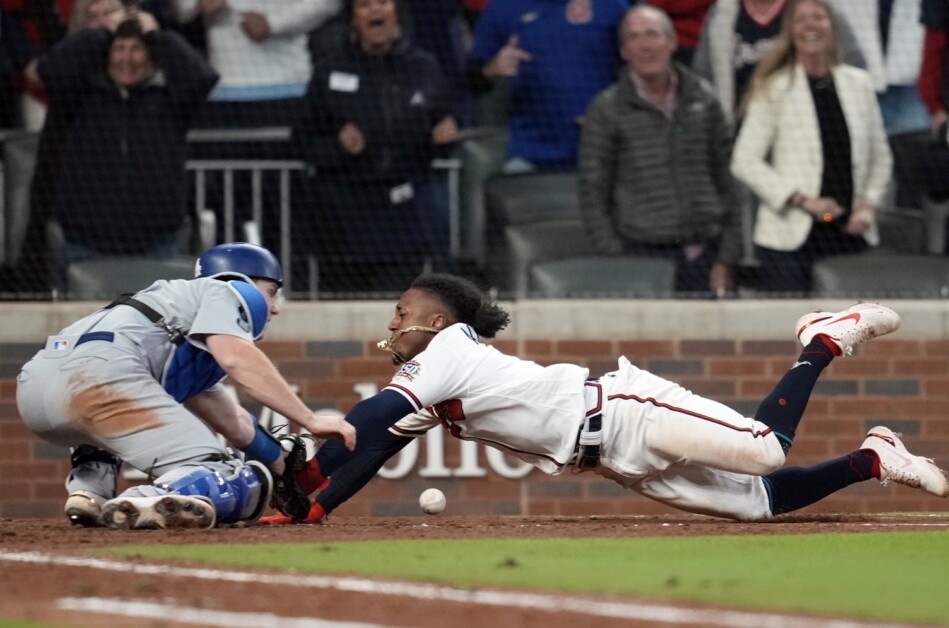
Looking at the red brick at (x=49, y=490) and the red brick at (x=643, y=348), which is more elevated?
→ the red brick at (x=643, y=348)

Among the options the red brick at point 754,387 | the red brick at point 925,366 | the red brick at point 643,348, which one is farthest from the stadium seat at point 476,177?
the red brick at point 925,366

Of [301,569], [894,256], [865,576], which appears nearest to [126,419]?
[301,569]

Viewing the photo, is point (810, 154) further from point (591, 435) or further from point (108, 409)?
point (108, 409)

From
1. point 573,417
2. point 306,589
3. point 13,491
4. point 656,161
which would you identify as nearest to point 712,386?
point 656,161

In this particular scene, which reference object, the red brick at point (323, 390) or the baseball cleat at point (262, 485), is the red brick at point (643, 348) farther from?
the baseball cleat at point (262, 485)

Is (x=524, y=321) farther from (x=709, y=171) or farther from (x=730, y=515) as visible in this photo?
(x=730, y=515)

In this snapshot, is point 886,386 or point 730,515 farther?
point 886,386

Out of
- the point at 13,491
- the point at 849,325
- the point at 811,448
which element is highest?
the point at 849,325
